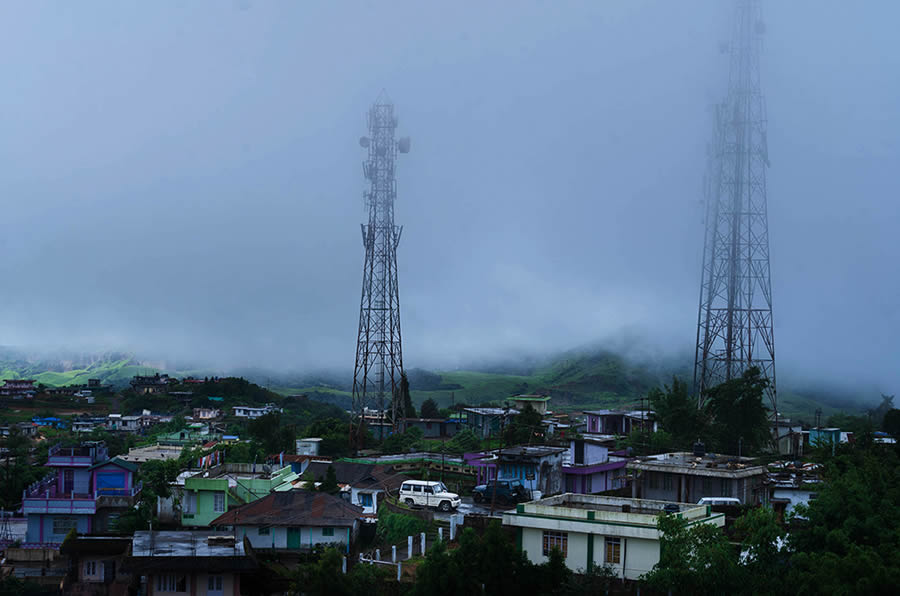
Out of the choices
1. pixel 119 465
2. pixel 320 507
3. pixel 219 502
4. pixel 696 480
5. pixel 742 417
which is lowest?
pixel 219 502

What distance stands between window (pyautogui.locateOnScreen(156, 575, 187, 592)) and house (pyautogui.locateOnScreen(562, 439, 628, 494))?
1576cm

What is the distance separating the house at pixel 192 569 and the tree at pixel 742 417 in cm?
2563

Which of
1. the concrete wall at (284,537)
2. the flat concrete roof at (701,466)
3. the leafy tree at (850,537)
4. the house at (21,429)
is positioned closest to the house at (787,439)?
A: the flat concrete roof at (701,466)

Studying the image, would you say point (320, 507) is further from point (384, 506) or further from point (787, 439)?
point (787, 439)

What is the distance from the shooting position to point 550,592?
79.3ft

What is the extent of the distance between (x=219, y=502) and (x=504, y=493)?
11.8 m

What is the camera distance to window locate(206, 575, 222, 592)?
30.2 m

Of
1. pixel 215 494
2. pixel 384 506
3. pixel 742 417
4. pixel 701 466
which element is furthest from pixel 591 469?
pixel 215 494

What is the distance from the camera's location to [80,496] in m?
40.5

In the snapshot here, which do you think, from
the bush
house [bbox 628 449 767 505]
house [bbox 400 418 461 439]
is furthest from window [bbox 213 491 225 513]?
house [bbox 400 418 461 439]

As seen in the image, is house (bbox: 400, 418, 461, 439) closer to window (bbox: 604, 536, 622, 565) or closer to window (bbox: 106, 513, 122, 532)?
window (bbox: 106, 513, 122, 532)

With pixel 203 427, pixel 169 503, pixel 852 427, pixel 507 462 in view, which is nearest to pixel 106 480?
pixel 169 503

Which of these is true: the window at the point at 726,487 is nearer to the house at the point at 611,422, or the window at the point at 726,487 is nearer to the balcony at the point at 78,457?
the balcony at the point at 78,457

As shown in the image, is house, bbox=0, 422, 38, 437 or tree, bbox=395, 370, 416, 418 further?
house, bbox=0, 422, 38, 437
